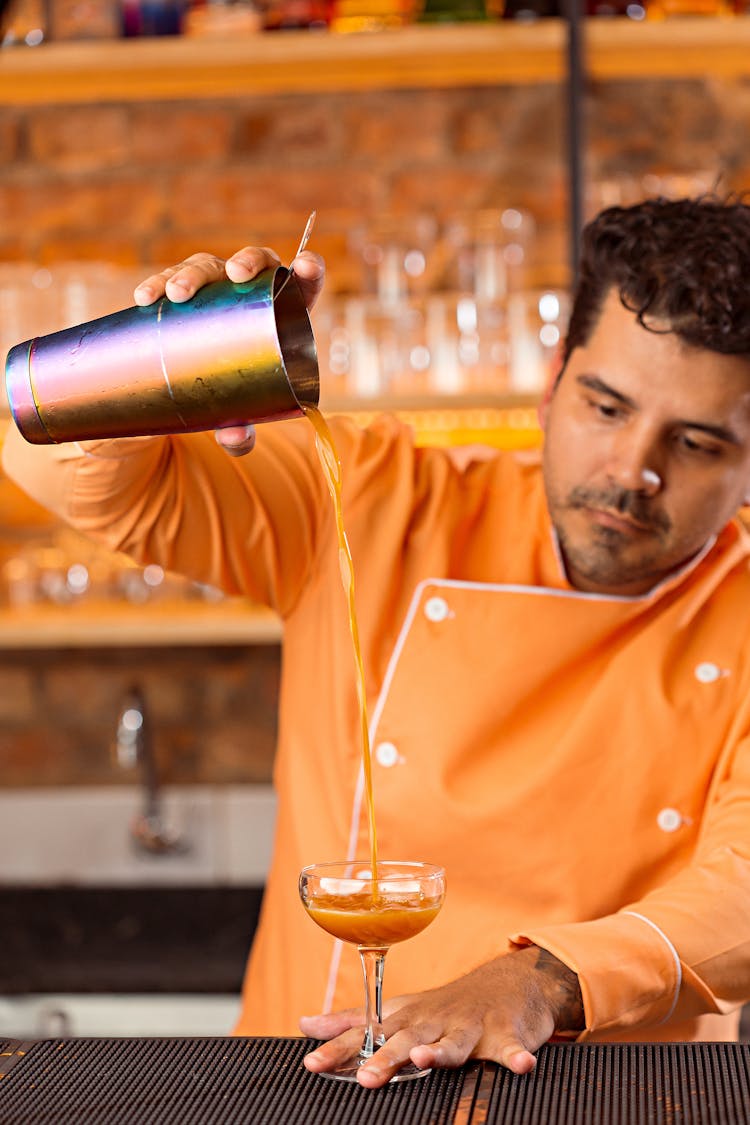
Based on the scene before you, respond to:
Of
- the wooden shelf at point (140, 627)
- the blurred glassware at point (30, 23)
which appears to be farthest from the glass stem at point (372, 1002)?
the blurred glassware at point (30, 23)

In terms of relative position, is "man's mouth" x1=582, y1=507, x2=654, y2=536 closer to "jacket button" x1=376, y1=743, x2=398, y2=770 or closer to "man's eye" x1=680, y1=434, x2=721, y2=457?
"man's eye" x1=680, y1=434, x2=721, y2=457

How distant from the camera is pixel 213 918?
265 centimetres

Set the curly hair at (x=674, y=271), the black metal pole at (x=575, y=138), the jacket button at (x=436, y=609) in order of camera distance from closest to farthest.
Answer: the curly hair at (x=674, y=271) → the jacket button at (x=436, y=609) → the black metal pole at (x=575, y=138)

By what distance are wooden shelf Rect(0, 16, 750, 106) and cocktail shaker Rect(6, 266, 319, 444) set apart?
53.7 inches

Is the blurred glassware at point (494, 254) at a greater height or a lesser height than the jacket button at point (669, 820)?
greater

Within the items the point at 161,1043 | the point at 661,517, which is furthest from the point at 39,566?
the point at 161,1043

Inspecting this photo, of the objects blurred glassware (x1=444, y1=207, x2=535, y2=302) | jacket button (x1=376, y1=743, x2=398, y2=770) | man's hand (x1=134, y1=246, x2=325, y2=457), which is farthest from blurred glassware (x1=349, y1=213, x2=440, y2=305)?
man's hand (x1=134, y1=246, x2=325, y2=457)

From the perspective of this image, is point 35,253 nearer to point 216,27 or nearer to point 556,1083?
point 216,27

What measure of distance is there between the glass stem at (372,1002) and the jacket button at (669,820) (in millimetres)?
466

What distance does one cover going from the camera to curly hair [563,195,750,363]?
1.52 metres

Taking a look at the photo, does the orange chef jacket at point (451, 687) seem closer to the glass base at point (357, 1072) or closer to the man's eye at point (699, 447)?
the man's eye at point (699, 447)

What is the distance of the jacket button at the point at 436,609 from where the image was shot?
5.34 ft

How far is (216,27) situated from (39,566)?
101cm

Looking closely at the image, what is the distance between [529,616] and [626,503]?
0.19 m
